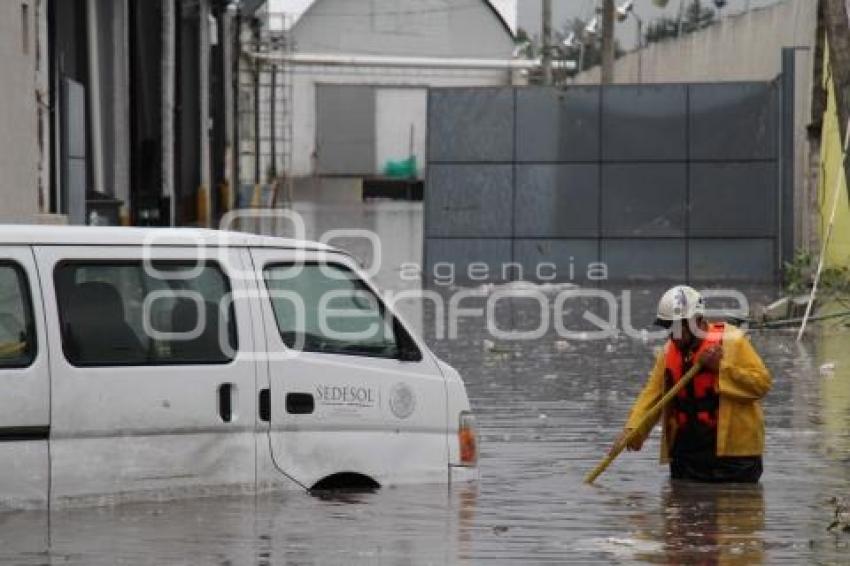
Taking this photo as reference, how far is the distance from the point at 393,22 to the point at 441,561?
72.9 metres

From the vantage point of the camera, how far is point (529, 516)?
9.81 meters

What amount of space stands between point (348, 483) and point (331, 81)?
67.1 m

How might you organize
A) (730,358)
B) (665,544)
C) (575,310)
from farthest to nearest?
1. (575,310)
2. (730,358)
3. (665,544)

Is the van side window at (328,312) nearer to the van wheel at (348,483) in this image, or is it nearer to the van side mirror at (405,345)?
the van side mirror at (405,345)

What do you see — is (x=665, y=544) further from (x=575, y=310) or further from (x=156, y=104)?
(x=156, y=104)

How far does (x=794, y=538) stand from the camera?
909 centimetres

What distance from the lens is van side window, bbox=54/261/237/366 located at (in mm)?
8859

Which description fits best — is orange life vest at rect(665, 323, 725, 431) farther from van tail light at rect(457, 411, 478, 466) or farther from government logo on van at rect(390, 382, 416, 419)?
government logo on van at rect(390, 382, 416, 419)

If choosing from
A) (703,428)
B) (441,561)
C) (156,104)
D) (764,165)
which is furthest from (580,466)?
(156,104)

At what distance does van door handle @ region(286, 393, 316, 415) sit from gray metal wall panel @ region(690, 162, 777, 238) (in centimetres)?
2180

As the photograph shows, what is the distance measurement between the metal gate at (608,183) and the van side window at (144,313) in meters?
21.8

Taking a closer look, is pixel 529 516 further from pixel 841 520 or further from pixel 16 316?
pixel 16 316

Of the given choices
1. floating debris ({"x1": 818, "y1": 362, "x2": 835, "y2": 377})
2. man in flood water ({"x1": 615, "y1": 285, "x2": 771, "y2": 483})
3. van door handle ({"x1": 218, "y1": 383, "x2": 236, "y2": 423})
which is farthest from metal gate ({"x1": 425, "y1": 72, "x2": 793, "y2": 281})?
van door handle ({"x1": 218, "y1": 383, "x2": 236, "y2": 423})

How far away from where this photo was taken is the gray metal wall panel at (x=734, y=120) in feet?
99.1
